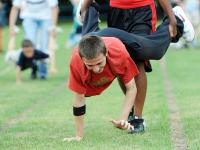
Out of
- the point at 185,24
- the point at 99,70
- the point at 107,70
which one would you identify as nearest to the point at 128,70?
the point at 107,70

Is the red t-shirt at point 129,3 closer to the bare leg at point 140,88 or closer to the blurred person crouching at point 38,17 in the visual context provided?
the bare leg at point 140,88

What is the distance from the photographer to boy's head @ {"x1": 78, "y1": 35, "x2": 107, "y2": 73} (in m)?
6.48

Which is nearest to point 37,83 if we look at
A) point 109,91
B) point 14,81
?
point 14,81

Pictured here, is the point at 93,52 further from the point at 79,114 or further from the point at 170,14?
the point at 170,14

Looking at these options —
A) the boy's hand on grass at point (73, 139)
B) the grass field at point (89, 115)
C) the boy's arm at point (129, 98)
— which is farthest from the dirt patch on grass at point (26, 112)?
the boy's arm at point (129, 98)

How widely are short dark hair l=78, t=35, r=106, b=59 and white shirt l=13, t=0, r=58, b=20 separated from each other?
26.9 ft

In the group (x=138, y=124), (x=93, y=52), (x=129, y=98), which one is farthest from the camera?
(x=138, y=124)

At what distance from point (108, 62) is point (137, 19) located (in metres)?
1.15

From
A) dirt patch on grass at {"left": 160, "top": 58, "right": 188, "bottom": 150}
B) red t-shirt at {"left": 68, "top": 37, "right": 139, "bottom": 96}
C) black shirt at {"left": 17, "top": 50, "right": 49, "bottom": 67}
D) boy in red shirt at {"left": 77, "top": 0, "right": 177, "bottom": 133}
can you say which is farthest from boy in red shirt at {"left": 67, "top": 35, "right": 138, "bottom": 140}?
black shirt at {"left": 17, "top": 50, "right": 49, "bottom": 67}

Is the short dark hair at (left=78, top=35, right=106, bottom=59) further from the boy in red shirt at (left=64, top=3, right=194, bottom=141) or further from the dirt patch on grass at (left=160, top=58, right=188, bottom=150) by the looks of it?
the dirt patch on grass at (left=160, top=58, right=188, bottom=150)

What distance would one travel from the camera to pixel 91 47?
21.3ft

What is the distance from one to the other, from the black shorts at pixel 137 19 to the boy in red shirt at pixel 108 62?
194 millimetres

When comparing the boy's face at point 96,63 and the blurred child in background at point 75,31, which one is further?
the blurred child in background at point 75,31

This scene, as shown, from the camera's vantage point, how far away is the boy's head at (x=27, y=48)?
1426 cm
